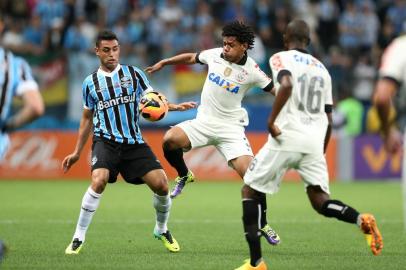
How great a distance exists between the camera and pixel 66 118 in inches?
776

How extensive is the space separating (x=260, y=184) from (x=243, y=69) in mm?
2588

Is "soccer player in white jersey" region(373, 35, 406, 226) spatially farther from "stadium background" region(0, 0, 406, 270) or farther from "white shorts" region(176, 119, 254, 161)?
"stadium background" region(0, 0, 406, 270)

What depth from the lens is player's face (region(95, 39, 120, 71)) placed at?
9320mm

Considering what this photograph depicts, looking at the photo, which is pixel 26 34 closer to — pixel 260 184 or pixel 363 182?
pixel 363 182

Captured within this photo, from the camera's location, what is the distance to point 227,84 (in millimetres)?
10242

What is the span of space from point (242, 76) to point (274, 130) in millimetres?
2543

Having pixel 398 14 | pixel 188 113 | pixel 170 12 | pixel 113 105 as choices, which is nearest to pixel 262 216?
pixel 113 105

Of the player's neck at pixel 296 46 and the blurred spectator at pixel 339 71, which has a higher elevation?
the player's neck at pixel 296 46

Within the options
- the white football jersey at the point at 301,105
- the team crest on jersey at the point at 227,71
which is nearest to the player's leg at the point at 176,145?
the team crest on jersey at the point at 227,71

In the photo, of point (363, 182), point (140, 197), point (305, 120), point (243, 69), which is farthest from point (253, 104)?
point (305, 120)

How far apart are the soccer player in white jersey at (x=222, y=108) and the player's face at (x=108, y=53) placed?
669mm

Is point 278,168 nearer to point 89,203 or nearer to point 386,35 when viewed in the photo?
point 89,203

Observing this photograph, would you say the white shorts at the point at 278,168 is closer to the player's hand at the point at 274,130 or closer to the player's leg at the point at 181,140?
the player's hand at the point at 274,130

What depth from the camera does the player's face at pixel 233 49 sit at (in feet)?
32.0
